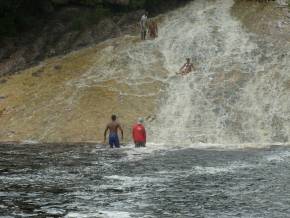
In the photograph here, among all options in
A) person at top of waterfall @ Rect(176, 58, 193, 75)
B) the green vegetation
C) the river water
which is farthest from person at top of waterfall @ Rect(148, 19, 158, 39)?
person at top of waterfall @ Rect(176, 58, 193, 75)

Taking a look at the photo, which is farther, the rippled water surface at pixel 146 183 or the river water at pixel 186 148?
the river water at pixel 186 148

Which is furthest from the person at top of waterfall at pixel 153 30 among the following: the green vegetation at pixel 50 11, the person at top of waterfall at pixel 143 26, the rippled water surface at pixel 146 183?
the rippled water surface at pixel 146 183

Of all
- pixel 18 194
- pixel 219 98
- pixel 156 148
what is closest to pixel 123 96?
pixel 219 98

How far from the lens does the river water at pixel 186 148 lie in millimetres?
16781

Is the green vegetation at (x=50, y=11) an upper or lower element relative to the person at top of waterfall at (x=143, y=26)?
upper

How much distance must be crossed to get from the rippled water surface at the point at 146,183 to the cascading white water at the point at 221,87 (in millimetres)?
4204

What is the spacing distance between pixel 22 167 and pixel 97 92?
520 inches

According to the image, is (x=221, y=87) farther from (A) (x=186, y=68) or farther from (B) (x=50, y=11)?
(B) (x=50, y=11)

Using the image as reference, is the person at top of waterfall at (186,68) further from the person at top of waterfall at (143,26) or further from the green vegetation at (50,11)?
the green vegetation at (50,11)

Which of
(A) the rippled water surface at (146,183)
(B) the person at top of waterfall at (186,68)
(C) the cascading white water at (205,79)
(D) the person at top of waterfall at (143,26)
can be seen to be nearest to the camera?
(A) the rippled water surface at (146,183)

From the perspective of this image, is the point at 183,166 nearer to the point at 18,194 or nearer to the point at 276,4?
the point at 18,194

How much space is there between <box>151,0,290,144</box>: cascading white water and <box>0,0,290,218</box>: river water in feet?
0.20

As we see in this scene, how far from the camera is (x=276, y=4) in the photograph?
43.2 meters

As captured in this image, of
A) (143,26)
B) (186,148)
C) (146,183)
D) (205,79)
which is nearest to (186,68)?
(205,79)
